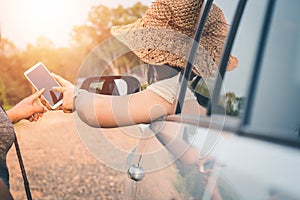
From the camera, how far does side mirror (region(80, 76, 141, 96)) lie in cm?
256

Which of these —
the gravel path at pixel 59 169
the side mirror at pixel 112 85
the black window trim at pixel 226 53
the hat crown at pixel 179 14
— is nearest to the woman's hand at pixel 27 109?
the side mirror at pixel 112 85

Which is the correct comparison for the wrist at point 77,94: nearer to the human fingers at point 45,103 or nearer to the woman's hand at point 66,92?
the woman's hand at point 66,92

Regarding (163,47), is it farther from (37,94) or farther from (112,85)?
(37,94)

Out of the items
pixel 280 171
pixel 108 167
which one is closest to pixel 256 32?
pixel 280 171

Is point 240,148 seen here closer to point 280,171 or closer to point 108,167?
point 280,171

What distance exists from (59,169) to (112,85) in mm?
4548

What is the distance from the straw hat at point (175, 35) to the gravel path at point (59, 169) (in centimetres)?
291

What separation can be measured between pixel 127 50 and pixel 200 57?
0.64 m

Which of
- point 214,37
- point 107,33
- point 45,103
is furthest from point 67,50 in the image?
point 214,37

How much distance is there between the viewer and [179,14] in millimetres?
2242

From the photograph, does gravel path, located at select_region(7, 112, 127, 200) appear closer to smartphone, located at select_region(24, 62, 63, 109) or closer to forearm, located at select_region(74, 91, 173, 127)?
smartphone, located at select_region(24, 62, 63, 109)

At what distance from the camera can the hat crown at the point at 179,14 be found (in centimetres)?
225

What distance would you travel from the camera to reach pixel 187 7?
2.26m

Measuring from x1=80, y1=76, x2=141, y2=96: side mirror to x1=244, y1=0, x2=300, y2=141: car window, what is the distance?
1.19 metres
